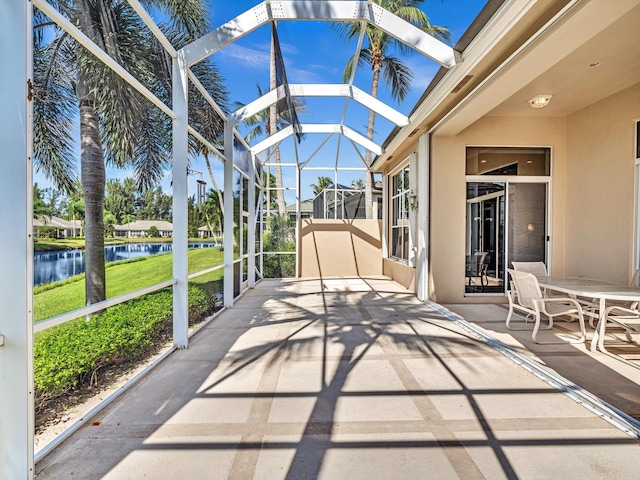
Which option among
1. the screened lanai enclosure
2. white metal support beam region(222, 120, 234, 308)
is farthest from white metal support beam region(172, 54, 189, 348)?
white metal support beam region(222, 120, 234, 308)

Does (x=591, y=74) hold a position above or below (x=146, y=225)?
above

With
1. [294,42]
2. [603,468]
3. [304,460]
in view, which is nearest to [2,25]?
[304,460]

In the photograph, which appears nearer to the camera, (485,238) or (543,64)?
(543,64)

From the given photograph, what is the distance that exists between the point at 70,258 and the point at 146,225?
112 centimetres

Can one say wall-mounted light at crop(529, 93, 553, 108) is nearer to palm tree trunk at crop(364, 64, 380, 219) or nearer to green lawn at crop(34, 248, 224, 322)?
green lawn at crop(34, 248, 224, 322)

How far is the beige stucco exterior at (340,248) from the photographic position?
10484 mm

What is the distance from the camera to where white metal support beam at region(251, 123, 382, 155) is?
316 inches

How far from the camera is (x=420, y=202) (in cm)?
622

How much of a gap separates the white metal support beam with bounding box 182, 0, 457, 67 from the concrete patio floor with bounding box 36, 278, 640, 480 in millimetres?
3452

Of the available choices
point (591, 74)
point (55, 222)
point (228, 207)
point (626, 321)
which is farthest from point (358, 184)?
point (55, 222)

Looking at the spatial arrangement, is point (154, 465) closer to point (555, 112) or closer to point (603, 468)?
point (603, 468)

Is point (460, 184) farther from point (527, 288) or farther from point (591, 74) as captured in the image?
point (527, 288)

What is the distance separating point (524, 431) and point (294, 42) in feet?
18.9

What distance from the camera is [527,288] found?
4.07 meters
